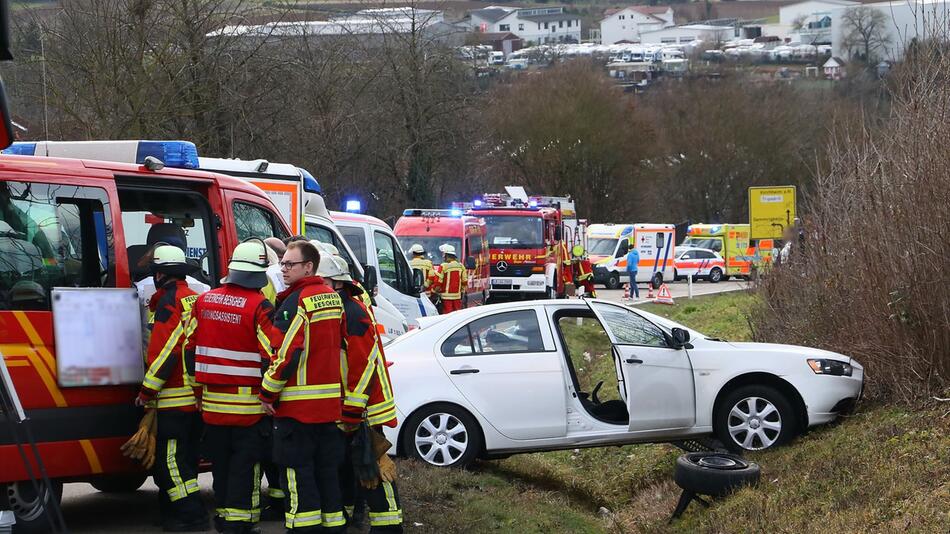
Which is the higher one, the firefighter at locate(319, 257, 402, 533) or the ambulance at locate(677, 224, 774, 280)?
the firefighter at locate(319, 257, 402, 533)

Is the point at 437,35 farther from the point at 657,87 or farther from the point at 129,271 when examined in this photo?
the point at 657,87

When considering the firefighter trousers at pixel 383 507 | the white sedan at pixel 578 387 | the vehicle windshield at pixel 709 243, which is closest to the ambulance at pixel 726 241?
the vehicle windshield at pixel 709 243

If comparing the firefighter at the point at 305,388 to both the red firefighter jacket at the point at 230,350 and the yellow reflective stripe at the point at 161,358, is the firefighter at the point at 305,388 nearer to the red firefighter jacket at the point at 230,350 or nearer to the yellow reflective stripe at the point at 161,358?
the red firefighter jacket at the point at 230,350

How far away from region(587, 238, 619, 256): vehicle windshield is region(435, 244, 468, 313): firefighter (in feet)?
81.7

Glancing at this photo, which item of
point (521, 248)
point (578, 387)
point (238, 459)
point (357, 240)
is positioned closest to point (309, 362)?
point (238, 459)

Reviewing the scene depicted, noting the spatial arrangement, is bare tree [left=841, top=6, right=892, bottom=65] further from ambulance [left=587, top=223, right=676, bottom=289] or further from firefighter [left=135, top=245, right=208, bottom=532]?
ambulance [left=587, top=223, right=676, bottom=289]

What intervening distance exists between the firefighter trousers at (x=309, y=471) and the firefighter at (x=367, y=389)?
0.67 ft

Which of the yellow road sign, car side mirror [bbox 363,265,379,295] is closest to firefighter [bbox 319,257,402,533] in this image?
car side mirror [bbox 363,265,379,295]

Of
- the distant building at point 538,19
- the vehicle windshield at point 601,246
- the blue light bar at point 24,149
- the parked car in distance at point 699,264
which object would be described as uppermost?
the distant building at point 538,19

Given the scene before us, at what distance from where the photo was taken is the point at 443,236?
23859mm

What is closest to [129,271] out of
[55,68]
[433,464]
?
[433,464]

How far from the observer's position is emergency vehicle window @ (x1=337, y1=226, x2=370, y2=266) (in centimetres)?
1641

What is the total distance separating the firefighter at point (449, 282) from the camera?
808 inches

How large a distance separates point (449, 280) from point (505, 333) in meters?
10.3
